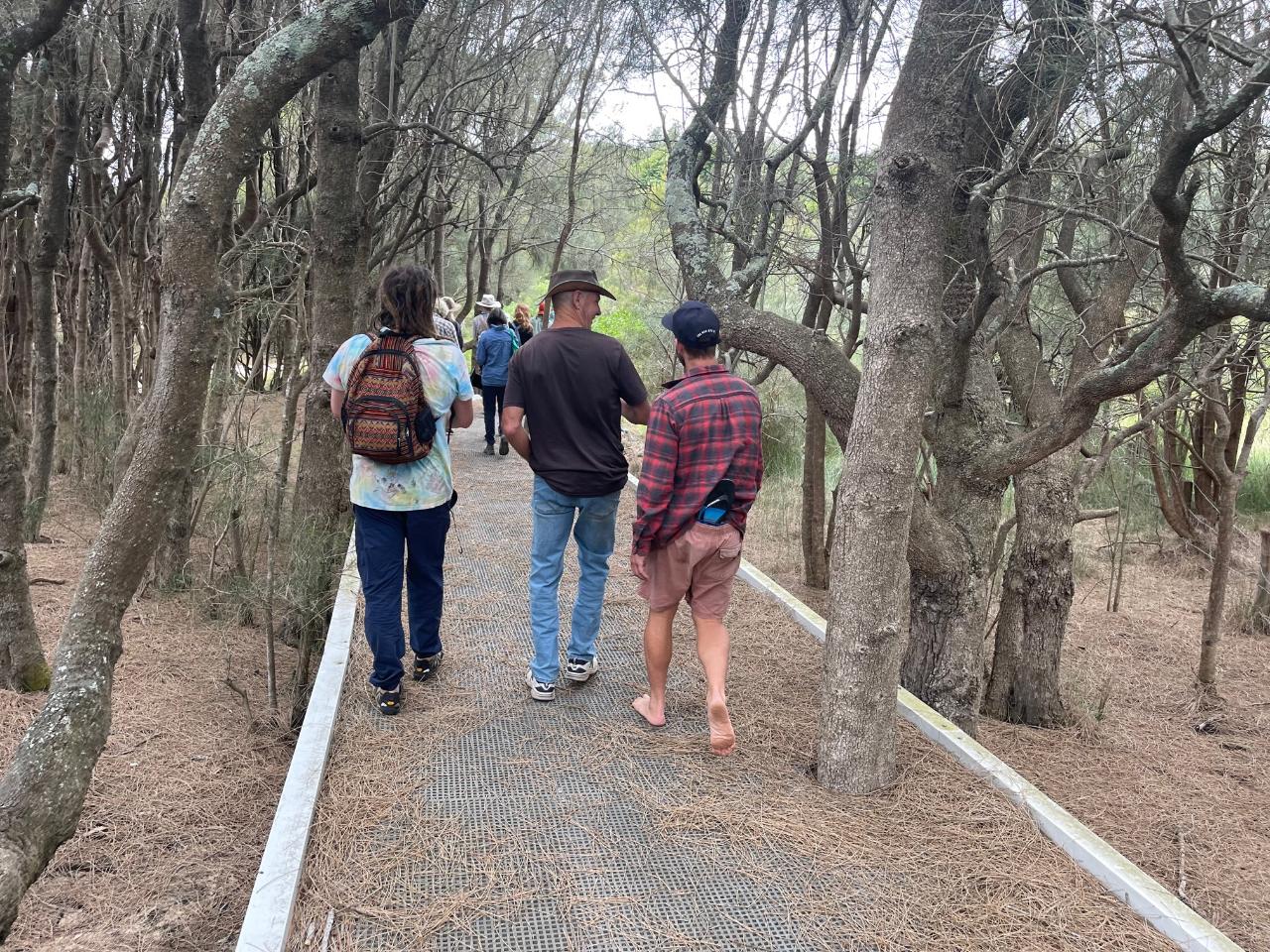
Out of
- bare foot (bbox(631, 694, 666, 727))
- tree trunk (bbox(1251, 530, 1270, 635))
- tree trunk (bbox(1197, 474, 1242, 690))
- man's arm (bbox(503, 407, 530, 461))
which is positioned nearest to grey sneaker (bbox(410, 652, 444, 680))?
bare foot (bbox(631, 694, 666, 727))

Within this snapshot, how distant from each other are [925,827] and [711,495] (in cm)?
151

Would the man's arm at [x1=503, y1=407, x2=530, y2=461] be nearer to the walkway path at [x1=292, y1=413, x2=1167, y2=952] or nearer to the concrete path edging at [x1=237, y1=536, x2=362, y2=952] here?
the walkway path at [x1=292, y1=413, x2=1167, y2=952]

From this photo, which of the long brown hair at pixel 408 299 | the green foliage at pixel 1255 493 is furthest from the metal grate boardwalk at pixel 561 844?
the green foliage at pixel 1255 493

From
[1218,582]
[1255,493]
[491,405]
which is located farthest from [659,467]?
[1255,493]

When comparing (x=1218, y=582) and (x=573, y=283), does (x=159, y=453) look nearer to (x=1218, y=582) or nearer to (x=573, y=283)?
(x=573, y=283)

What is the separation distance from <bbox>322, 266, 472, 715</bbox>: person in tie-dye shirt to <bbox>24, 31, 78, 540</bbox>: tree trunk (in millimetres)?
3362

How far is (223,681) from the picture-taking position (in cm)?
562

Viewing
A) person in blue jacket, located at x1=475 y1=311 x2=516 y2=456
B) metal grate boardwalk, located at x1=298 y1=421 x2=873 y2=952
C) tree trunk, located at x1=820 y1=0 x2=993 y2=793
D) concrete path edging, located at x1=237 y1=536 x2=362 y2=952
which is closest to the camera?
concrete path edging, located at x1=237 y1=536 x2=362 y2=952

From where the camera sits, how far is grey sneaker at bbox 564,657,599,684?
177 inches

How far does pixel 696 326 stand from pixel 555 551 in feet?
4.26

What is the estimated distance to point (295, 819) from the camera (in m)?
3.12

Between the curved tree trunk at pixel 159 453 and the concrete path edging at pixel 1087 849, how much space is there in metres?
3.17

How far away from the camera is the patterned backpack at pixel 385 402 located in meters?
3.85

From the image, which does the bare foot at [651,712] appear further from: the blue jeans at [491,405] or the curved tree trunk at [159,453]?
the blue jeans at [491,405]
